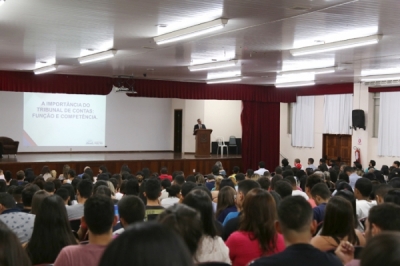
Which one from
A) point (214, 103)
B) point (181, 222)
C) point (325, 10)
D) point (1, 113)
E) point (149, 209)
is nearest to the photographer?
point (181, 222)

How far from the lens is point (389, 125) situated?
A: 53.6 feet

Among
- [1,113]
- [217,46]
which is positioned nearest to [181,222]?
[217,46]

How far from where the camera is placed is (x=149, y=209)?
5.17 m

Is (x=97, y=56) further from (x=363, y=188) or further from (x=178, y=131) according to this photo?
(x=178, y=131)

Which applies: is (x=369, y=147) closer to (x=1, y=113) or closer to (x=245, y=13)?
(x=245, y=13)

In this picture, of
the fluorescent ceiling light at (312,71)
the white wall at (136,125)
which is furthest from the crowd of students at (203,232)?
the white wall at (136,125)

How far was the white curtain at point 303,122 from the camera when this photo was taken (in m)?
19.4

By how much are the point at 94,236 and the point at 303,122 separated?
17.5 meters

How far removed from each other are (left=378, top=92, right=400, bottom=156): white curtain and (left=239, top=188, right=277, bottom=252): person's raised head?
1372cm

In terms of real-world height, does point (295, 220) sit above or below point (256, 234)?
above

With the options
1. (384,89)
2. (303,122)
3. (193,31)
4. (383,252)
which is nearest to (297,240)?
A: (383,252)

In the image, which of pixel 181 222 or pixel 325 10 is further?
pixel 325 10

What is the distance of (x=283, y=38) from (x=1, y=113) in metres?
13.6

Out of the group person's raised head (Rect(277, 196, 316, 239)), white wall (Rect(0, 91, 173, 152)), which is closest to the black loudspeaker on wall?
white wall (Rect(0, 91, 173, 152))
